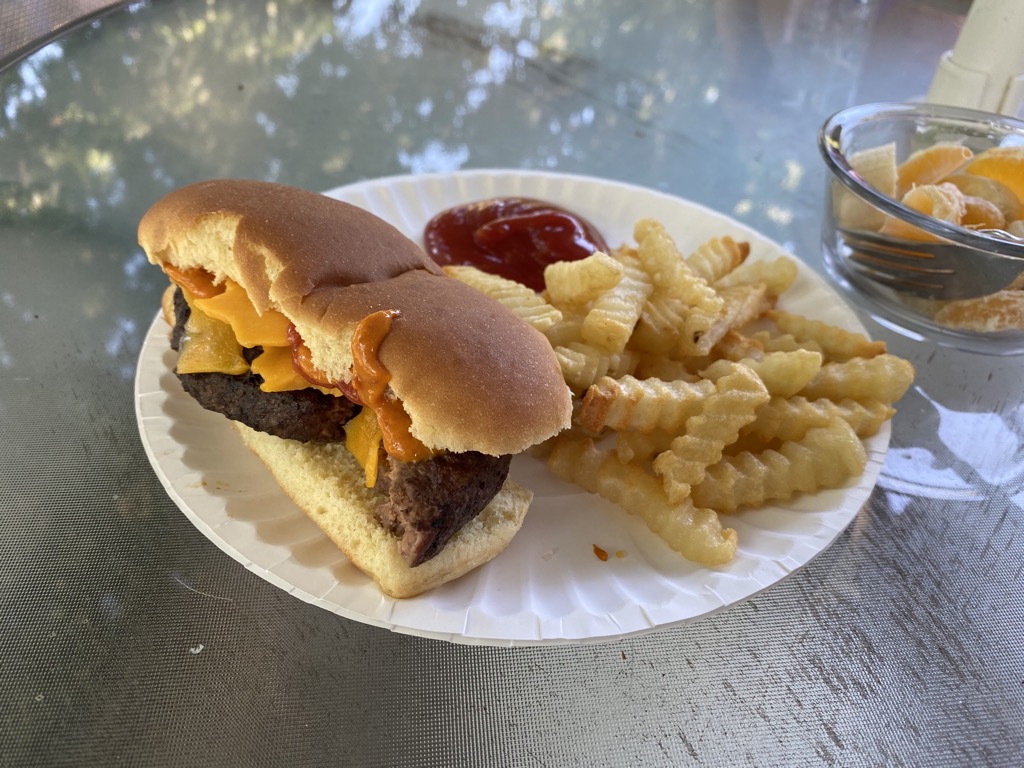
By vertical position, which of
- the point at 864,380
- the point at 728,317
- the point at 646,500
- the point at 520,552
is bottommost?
the point at 520,552

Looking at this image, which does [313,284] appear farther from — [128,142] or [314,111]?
[314,111]

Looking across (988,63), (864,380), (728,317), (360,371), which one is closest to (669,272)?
(728,317)

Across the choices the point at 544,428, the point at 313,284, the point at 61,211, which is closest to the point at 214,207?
the point at 313,284

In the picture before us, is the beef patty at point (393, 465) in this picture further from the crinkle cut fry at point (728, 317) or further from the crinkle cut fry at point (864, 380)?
the crinkle cut fry at point (864, 380)

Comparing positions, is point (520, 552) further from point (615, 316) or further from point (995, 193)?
point (995, 193)

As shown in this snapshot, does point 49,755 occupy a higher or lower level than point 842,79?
lower

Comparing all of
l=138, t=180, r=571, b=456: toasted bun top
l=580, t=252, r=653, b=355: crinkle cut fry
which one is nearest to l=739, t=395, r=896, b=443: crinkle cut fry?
l=580, t=252, r=653, b=355: crinkle cut fry

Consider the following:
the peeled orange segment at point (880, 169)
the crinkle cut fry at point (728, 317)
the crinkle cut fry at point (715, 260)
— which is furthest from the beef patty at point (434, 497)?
the peeled orange segment at point (880, 169)
